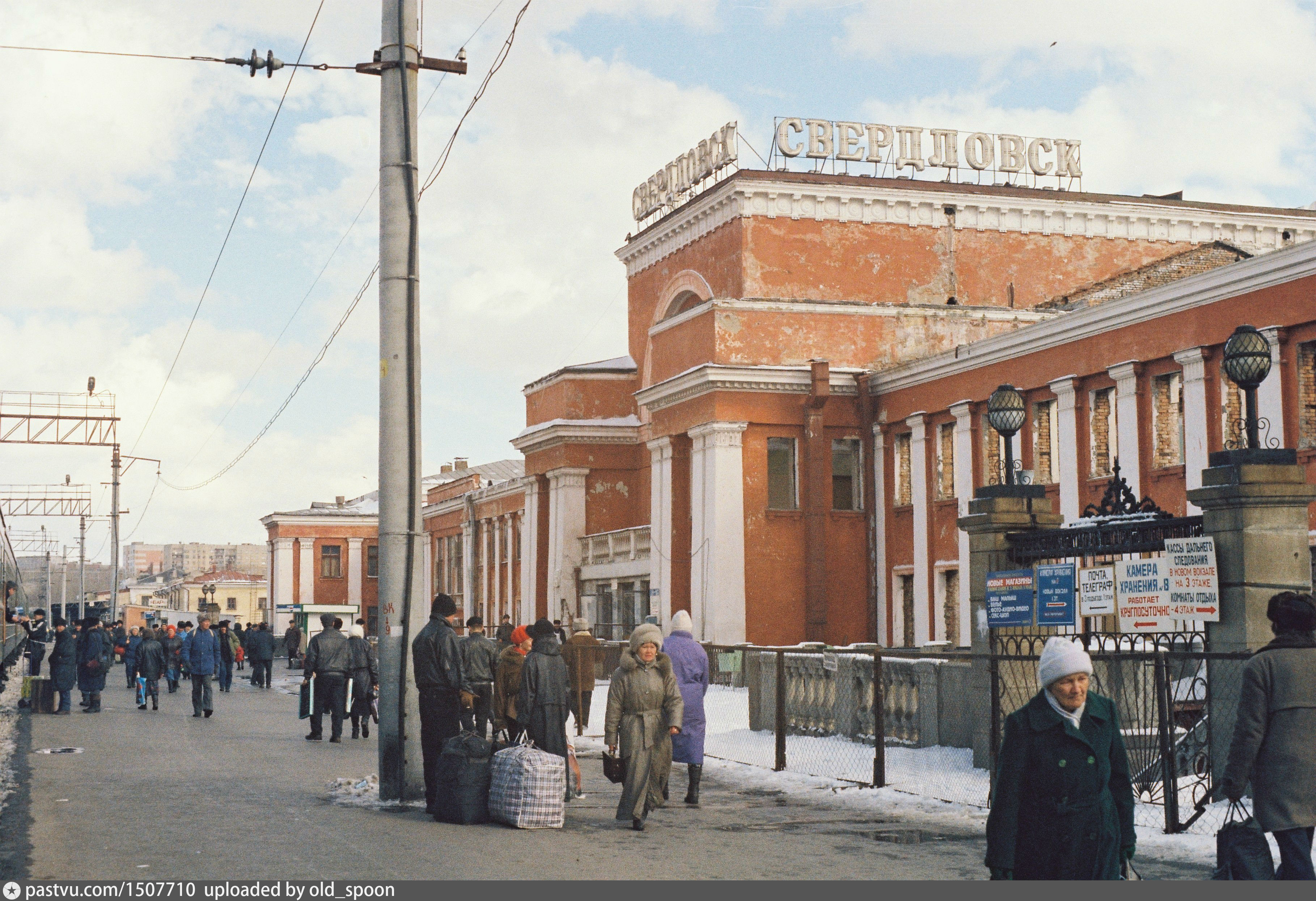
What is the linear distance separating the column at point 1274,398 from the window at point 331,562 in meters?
67.9

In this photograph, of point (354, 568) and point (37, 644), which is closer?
point (37, 644)

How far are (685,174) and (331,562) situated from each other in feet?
A: 164

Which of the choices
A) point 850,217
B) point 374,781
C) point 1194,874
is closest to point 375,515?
point 850,217

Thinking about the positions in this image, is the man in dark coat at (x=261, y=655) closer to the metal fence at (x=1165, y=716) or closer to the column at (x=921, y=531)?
the column at (x=921, y=531)

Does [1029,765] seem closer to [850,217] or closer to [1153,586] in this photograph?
[1153,586]

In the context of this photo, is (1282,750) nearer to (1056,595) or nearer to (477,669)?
(1056,595)

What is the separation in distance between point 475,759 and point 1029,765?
6.60 metres

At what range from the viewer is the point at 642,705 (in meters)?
12.0

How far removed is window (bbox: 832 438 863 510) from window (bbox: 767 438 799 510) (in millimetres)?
997

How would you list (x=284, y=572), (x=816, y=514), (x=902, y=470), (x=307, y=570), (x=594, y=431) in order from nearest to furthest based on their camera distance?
1. (x=902, y=470)
2. (x=816, y=514)
3. (x=594, y=431)
4. (x=284, y=572)
5. (x=307, y=570)

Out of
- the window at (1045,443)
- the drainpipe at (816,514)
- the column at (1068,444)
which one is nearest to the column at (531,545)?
the drainpipe at (816,514)

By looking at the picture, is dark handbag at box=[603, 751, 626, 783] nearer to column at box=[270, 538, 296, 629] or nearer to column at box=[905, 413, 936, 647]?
column at box=[905, 413, 936, 647]

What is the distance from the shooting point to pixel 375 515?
297 ft

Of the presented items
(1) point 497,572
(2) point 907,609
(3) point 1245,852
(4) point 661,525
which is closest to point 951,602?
(2) point 907,609
